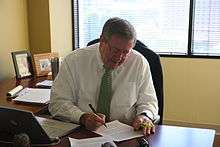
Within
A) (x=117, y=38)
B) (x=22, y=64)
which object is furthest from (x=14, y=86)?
(x=117, y=38)

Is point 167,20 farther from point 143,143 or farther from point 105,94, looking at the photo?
point 143,143

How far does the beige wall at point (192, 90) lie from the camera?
3.40 m

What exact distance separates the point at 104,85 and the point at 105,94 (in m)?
0.05

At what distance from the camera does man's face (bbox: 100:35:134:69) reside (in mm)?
1720

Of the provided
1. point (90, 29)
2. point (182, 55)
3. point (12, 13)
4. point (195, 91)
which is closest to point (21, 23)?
point (12, 13)

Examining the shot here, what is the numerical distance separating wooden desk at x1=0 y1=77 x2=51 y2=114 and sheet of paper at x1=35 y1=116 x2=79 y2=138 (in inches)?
13.6

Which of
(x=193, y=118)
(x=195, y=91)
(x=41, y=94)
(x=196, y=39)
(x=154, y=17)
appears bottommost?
(x=193, y=118)

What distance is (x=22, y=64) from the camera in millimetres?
2875

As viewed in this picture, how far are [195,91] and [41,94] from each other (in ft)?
5.78

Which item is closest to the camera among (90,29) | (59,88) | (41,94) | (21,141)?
(21,141)

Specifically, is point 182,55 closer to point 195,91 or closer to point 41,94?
point 195,91

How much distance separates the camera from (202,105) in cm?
347

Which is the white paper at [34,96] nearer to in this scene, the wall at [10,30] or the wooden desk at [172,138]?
the wall at [10,30]

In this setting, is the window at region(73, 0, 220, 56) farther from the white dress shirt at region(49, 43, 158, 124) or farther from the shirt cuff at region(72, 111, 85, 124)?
the shirt cuff at region(72, 111, 85, 124)
